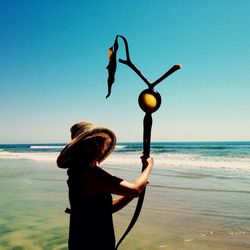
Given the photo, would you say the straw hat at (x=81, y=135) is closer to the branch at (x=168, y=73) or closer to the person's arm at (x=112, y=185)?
the person's arm at (x=112, y=185)

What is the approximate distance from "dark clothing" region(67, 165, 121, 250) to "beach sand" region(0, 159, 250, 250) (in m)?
2.77

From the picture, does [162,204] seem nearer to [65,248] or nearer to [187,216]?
[187,216]

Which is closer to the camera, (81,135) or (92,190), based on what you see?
(92,190)

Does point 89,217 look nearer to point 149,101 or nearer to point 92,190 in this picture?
point 92,190

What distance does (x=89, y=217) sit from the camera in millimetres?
2148

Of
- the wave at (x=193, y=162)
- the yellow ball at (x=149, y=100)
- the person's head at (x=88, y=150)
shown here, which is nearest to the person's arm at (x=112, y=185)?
the person's head at (x=88, y=150)

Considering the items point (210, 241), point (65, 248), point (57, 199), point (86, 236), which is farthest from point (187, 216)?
point (86, 236)

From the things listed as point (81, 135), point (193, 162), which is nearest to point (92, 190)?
point (81, 135)

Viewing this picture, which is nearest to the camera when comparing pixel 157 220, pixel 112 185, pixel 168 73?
pixel 168 73

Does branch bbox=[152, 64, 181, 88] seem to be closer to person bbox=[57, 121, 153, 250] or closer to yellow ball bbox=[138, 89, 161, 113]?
yellow ball bbox=[138, 89, 161, 113]

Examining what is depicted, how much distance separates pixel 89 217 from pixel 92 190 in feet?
0.65

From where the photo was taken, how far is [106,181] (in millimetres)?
2018

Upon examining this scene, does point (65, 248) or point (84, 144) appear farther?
point (65, 248)

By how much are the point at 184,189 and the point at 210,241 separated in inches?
175
